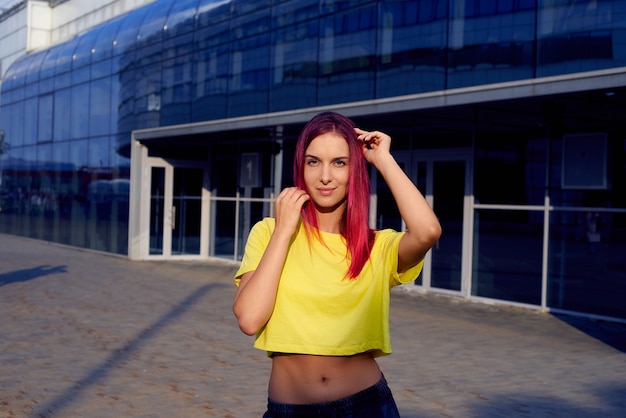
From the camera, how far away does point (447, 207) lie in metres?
14.8

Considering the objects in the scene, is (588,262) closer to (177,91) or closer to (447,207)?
(447,207)

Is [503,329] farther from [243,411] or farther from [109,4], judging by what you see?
[109,4]

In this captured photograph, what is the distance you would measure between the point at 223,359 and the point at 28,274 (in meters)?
9.99

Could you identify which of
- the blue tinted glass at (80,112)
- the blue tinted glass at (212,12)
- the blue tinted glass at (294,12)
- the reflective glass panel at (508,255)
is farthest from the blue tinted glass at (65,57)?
the reflective glass panel at (508,255)

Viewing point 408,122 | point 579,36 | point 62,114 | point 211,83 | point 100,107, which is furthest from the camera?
point 62,114

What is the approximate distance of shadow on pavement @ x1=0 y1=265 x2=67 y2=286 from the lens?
1617 cm

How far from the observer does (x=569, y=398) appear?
7180 mm

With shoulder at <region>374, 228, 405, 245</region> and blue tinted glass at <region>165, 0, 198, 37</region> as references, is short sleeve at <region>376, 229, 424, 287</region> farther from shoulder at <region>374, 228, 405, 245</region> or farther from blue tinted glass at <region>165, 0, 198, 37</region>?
blue tinted glass at <region>165, 0, 198, 37</region>

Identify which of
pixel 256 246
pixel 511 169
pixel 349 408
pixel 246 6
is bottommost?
pixel 349 408

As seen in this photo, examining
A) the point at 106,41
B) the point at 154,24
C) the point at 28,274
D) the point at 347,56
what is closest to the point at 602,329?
the point at 347,56

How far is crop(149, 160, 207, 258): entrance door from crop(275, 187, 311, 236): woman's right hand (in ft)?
64.4

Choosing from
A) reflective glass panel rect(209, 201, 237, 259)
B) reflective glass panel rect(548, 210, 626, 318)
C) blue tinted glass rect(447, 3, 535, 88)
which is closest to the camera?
blue tinted glass rect(447, 3, 535, 88)

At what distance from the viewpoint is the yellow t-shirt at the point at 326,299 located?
2.38 meters

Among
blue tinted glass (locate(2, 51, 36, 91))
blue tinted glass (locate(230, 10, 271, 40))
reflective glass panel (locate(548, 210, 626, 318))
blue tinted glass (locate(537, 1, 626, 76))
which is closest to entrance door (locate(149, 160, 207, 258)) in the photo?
blue tinted glass (locate(230, 10, 271, 40))
